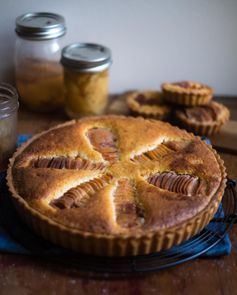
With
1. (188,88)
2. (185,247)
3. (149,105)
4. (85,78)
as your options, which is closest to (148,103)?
(149,105)

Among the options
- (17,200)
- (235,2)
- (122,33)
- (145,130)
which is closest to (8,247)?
(17,200)

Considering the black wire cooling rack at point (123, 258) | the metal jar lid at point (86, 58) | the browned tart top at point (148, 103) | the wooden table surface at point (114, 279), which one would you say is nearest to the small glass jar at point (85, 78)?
the metal jar lid at point (86, 58)

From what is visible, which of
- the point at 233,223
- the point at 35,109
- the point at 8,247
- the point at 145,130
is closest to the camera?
the point at 8,247

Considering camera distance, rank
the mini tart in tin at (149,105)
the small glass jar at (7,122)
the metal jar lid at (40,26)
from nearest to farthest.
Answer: the small glass jar at (7,122)
the metal jar lid at (40,26)
the mini tart in tin at (149,105)

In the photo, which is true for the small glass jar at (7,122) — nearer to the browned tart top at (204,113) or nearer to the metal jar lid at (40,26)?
the metal jar lid at (40,26)

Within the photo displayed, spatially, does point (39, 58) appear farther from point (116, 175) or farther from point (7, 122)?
point (116, 175)

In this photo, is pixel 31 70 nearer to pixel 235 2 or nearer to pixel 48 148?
pixel 48 148
